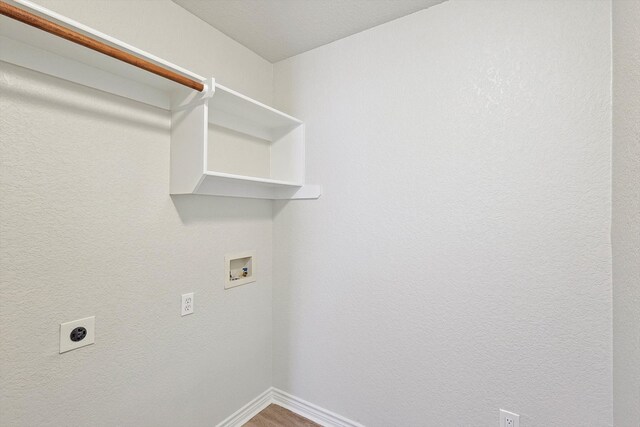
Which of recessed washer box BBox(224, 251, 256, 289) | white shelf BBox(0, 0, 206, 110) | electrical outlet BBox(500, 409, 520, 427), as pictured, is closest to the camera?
white shelf BBox(0, 0, 206, 110)

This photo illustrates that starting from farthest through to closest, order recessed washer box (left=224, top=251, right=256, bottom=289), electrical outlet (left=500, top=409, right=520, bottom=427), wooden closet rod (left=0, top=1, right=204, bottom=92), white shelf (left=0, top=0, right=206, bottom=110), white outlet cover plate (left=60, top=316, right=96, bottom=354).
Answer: recessed washer box (left=224, top=251, right=256, bottom=289), electrical outlet (left=500, top=409, right=520, bottom=427), white outlet cover plate (left=60, top=316, right=96, bottom=354), white shelf (left=0, top=0, right=206, bottom=110), wooden closet rod (left=0, top=1, right=204, bottom=92)

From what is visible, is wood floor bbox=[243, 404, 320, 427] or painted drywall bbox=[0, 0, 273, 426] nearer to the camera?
painted drywall bbox=[0, 0, 273, 426]

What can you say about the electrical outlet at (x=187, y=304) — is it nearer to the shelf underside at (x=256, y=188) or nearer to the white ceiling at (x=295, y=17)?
the shelf underside at (x=256, y=188)

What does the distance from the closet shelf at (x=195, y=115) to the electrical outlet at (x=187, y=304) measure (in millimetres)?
540

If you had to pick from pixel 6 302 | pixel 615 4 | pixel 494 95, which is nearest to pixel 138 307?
pixel 6 302

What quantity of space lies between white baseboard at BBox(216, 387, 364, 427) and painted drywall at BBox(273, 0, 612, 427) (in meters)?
0.05

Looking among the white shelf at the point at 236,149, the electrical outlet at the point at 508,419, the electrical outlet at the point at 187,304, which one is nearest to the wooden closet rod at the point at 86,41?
the white shelf at the point at 236,149

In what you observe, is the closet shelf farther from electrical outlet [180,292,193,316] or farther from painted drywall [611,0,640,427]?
painted drywall [611,0,640,427]

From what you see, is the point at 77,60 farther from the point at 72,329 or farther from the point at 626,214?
the point at 626,214

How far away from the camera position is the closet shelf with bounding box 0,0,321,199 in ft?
3.23

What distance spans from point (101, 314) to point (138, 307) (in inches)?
5.6

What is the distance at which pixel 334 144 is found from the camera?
1815 millimetres

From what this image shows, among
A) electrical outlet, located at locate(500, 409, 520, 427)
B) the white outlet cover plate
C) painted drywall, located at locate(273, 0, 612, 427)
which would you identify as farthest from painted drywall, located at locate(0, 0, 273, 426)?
electrical outlet, located at locate(500, 409, 520, 427)

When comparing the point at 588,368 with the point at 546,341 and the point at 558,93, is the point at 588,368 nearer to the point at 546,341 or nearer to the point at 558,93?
the point at 546,341
